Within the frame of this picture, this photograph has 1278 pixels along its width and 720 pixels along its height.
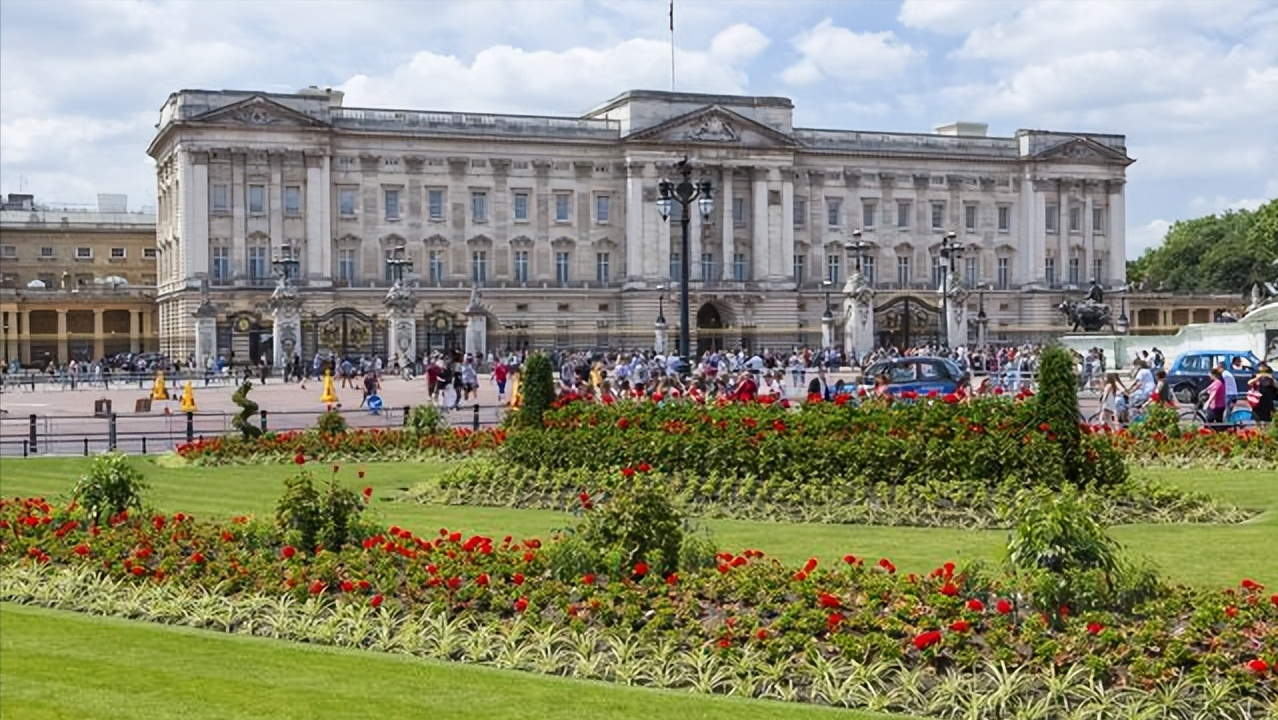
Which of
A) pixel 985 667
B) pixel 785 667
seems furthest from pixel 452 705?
pixel 985 667

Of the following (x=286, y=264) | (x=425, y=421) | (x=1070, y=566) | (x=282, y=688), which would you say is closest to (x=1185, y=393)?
(x=425, y=421)

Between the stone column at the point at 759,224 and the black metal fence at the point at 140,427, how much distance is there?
53380 mm

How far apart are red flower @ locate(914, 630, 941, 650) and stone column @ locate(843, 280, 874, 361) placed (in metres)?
61.9

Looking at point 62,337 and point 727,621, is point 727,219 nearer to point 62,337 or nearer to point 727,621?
point 62,337

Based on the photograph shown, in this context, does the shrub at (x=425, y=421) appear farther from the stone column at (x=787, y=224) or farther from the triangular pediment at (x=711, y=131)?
the stone column at (x=787, y=224)

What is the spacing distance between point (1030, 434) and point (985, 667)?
8.99 meters

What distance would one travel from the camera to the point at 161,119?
91.8 m

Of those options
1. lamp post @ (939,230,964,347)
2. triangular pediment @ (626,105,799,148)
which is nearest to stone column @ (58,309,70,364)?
triangular pediment @ (626,105,799,148)

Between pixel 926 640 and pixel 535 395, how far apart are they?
1239cm

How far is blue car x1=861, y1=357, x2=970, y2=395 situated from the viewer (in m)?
38.4

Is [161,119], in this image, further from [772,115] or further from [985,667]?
[985,667]

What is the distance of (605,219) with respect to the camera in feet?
308

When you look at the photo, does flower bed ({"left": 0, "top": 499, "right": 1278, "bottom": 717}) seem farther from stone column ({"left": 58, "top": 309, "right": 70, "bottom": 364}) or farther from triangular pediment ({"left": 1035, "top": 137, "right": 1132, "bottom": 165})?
triangular pediment ({"left": 1035, "top": 137, "right": 1132, "bottom": 165})

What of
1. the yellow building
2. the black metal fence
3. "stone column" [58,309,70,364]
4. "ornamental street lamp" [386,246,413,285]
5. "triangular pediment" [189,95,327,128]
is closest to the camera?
the black metal fence
